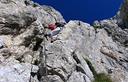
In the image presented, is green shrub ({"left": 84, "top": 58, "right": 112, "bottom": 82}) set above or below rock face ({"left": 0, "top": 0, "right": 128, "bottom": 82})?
below

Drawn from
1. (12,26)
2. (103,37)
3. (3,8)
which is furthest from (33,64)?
(103,37)

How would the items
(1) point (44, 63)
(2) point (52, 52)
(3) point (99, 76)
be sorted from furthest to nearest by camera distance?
(3) point (99, 76) → (2) point (52, 52) → (1) point (44, 63)

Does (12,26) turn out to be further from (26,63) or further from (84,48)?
(84,48)

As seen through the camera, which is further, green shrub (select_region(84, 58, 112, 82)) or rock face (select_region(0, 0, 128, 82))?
green shrub (select_region(84, 58, 112, 82))

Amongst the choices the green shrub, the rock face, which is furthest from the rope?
the green shrub

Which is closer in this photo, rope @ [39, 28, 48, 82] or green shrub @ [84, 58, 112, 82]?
rope @ [39, 28, 48, 82]

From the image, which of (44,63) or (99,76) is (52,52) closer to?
(44,63)

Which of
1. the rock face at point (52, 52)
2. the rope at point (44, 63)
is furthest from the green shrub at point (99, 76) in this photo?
the rope at point (44, 63)

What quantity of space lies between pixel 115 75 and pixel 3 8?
12.6 metres

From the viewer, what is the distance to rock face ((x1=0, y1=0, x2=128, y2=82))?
25.2 metres

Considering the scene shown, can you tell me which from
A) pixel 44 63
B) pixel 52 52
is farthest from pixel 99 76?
pixel 44 63

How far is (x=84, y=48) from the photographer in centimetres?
3194

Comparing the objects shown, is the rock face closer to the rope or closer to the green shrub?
the rope

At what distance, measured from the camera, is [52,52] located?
27375 mm
